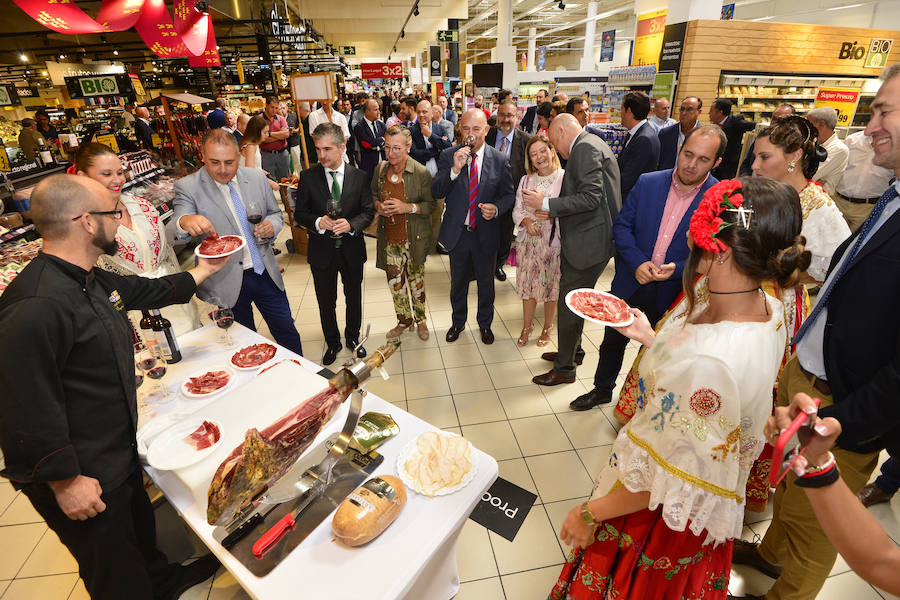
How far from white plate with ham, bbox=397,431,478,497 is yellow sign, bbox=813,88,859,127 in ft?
37.9

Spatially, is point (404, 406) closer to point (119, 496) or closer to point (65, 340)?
point (119, 496)

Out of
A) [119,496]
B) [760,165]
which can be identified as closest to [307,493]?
[119,496]

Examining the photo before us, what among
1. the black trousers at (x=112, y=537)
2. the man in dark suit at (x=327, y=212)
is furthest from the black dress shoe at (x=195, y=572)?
Result: the man in dark suit at (x=327, y=212)

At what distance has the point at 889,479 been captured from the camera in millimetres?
2490

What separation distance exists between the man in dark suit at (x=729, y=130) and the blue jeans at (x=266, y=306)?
5.54 m

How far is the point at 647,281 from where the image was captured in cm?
256

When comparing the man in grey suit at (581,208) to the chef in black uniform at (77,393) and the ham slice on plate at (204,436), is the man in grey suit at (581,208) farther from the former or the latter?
the chef in black uniform at (77,393)

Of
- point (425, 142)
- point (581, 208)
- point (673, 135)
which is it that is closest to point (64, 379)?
point (581, 208)

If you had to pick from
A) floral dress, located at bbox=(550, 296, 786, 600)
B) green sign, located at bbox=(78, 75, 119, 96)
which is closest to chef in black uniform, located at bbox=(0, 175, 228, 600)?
floral dress, located at bbox=(550, 296, 786, 600)

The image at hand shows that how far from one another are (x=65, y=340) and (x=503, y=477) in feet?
7.74

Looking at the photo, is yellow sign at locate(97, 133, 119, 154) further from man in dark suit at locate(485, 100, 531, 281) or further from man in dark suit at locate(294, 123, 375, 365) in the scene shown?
man in dark suit at locate(485, 100, 531, 281)

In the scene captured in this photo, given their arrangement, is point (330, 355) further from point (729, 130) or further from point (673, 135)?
point (729, 130)

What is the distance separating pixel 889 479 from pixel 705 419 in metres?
2.41

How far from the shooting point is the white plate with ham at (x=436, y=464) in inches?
59.9
